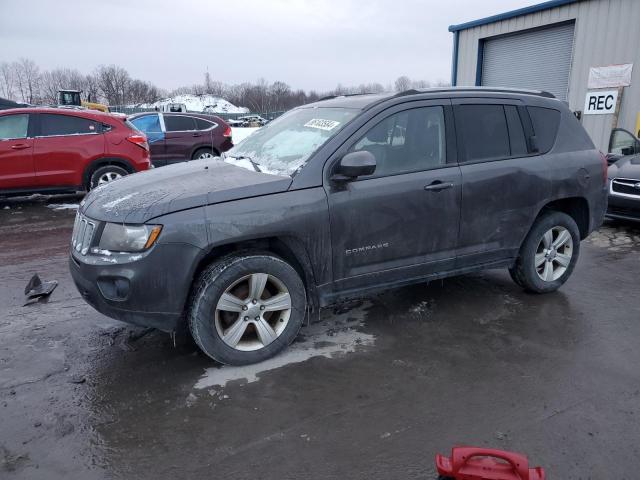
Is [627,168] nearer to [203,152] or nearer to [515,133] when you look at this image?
[515,133]

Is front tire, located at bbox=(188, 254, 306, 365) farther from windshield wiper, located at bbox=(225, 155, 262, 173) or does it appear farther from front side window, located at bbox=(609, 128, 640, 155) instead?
front side window, located at bbox=(609, 128, 640, 155)

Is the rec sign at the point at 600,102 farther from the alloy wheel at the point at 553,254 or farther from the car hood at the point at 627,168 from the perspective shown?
the alloy wheel at the point at 553,254

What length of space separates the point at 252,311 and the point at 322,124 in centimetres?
155

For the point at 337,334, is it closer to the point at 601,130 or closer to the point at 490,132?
the point at 490,132

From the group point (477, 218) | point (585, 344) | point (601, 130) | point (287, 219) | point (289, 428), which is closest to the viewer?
point (289, 428)

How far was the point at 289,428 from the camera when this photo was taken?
8.83 ft

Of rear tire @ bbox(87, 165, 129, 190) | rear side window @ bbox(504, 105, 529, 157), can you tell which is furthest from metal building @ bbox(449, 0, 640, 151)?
rear tire @ bbox(87, 165, 129, 190)

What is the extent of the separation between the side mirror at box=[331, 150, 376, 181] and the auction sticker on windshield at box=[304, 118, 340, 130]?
17.4 inches

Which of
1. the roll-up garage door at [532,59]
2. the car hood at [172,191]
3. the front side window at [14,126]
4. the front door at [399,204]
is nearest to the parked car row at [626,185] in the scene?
the front door at [399,204]

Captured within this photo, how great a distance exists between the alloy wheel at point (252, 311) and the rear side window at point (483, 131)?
189cm

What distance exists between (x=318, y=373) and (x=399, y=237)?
3.81ft

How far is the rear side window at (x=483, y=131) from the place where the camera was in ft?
13.0

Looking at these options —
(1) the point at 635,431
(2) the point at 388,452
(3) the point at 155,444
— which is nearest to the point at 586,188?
(1) the point at 635,431

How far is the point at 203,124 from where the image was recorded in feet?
42.3
